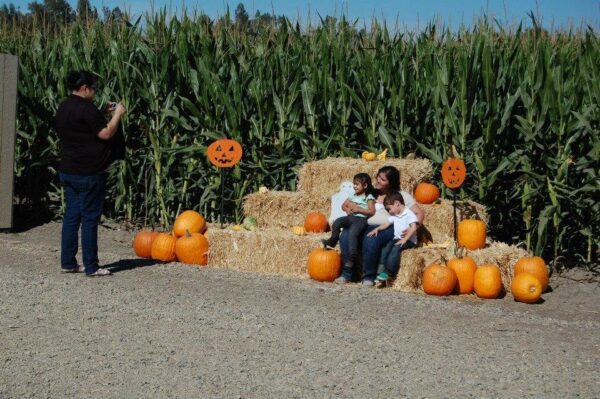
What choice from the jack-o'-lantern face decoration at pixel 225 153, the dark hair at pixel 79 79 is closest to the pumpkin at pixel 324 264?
the jack-o'-lantern face decoration at pixel 225 153

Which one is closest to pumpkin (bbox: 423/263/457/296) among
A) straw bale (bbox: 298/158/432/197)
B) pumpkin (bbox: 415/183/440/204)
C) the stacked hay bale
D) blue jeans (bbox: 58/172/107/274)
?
the stacked hay bale

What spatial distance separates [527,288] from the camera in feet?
29.1

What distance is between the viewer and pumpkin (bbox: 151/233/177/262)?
10617mm

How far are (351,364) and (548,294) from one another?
3935 mm

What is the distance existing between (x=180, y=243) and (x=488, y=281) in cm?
341

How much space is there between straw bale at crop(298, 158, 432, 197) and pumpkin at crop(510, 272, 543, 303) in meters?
1.83

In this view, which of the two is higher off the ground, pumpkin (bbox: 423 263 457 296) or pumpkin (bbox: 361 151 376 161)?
pumpkin (bbox: 361 151 376 161)

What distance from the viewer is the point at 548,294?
9594 mm

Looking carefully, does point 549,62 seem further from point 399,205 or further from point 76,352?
point 76,352

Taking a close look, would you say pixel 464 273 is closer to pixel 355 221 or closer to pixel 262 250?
pixel 355 221

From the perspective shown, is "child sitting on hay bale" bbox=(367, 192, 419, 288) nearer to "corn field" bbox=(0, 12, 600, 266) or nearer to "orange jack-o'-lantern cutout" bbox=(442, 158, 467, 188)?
"orange jack-o'-lantern cutout" bbox=(442, 158, 467, 188)

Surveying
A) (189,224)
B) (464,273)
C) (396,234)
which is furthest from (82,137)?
(464,273)

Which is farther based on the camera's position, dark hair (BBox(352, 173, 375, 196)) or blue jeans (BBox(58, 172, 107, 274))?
dark hair (BBox(352, 173, 375, 196))

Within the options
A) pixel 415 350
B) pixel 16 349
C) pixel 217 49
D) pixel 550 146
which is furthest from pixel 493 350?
pixel 217 49
